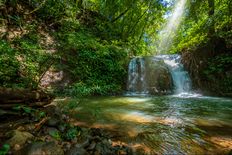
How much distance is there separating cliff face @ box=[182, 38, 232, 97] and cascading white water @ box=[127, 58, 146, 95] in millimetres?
2449

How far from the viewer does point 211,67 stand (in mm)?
9594

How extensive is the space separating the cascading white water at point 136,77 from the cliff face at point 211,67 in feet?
8.03

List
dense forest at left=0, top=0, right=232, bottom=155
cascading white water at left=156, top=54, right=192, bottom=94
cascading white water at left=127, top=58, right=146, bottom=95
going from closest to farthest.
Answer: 1. dense forest at left=0, top=0, right=232, bottom=155
2. cascading white water at left=156, top=54, right=192, bottom=94
3. cascading white water at left=127, top=58, right=146, bottom=95

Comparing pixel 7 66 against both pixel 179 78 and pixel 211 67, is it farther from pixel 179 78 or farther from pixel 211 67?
pixel 211 67

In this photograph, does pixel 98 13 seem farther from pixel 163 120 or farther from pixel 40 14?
pixel 163 120

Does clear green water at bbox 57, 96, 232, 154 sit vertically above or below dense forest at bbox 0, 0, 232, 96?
below

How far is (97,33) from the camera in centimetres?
1338

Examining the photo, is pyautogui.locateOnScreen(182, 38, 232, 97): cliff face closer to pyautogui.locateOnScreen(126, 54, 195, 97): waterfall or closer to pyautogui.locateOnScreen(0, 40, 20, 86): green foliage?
pyautogui.locateOnScreen(126, 54, 195, 97): waterfall

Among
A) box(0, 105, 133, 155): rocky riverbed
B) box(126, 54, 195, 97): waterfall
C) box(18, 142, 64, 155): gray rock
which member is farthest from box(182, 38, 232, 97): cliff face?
box(18, 142, 64, 155): gray rock

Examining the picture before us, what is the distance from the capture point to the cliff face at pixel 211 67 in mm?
9055

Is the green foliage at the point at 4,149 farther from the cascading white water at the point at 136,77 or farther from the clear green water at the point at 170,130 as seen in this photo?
the cascading white water at the point at 136,77

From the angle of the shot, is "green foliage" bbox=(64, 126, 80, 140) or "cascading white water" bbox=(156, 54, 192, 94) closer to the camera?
"green foliage" bbox=(64, 126, 80, 140)

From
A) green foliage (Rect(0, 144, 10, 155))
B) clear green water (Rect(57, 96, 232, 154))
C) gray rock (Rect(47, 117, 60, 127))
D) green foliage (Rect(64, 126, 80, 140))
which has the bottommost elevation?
clear green water (Rect(57, 96, 232, 154))

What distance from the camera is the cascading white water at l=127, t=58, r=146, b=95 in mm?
10477
